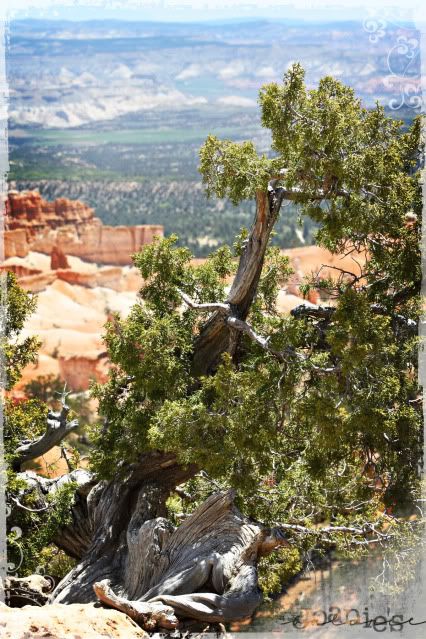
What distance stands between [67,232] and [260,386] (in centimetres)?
6059

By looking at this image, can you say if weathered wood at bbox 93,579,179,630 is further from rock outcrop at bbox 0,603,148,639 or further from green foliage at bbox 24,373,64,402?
green foliage at bbox 24,373,64,402

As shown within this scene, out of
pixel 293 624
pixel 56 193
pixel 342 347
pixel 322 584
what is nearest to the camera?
pixel 342 347

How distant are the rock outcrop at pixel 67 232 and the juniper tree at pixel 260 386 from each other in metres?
56.4

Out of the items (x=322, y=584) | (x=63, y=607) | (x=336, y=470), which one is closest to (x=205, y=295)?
(x=336, y=470)

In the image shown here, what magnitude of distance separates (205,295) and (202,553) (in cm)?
281

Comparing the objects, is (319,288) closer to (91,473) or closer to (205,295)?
(205,295)

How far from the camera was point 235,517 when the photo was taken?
330 inches

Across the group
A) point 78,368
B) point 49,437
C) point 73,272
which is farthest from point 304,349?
point 73,272

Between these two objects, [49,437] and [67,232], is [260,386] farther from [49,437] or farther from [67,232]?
[67,232]

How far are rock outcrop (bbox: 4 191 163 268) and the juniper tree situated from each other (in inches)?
2222

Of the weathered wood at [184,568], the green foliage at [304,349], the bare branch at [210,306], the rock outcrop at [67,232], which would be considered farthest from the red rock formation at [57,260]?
the weathered wood at [184,568]

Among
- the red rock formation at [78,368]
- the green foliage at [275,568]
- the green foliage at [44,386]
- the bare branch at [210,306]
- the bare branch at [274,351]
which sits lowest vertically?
the red rock formation at [78,368]

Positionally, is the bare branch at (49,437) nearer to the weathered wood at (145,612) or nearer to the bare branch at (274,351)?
the bare branch at (274,351)

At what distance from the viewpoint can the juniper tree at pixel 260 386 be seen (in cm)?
796
